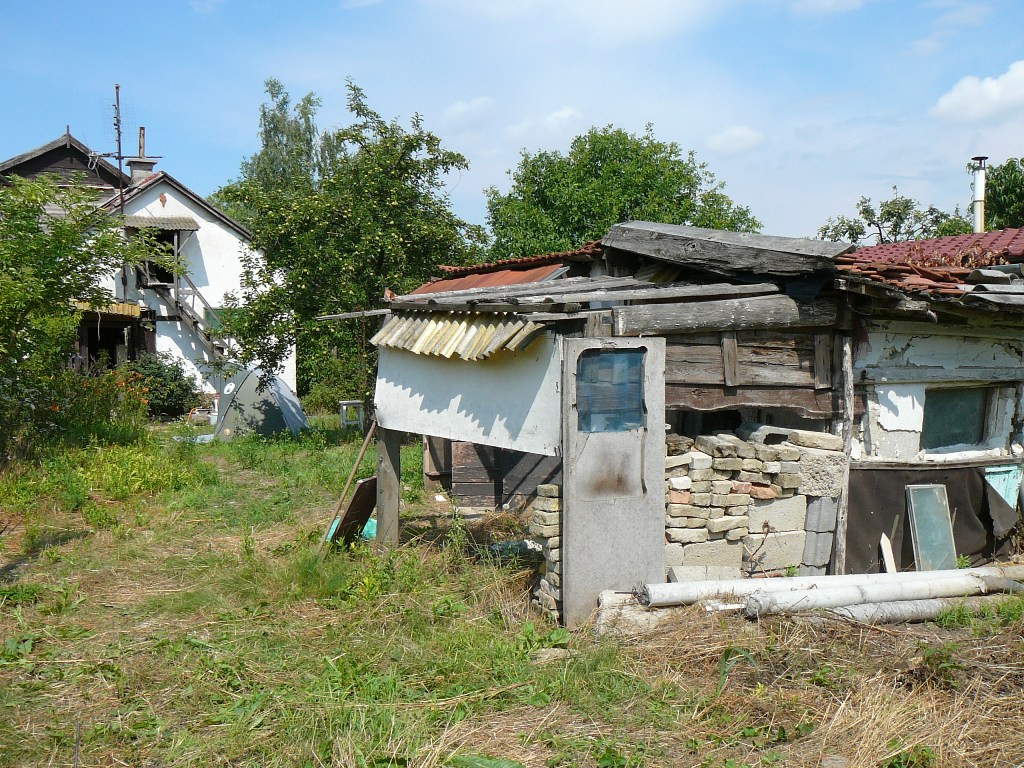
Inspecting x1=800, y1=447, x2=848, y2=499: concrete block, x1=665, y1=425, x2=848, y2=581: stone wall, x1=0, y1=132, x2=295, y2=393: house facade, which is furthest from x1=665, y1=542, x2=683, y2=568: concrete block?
x1=0, y1=132, x2=295, y2=393: house facade

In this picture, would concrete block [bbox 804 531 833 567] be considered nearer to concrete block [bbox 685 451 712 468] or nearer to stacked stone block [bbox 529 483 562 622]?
concrete block [bbox 685 451 712 468]

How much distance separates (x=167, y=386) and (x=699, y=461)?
16916mm

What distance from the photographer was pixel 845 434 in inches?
262

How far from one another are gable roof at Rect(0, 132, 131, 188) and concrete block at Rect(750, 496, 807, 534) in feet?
77.8

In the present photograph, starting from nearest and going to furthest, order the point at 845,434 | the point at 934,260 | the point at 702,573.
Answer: the point at 702,573, the point at 845,434, the point at 934,260

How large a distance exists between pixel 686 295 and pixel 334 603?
348cm

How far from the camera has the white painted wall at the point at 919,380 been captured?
682 cm

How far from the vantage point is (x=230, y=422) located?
15.6m

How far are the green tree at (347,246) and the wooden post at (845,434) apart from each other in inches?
347

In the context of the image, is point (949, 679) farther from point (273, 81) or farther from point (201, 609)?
point (273, 81)

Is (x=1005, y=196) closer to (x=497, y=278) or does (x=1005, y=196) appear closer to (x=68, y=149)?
(x=497, y=278)

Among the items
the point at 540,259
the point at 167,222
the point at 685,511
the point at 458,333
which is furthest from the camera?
the point at 167,222

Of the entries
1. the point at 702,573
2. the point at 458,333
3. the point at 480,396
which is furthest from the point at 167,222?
the point at 702,573

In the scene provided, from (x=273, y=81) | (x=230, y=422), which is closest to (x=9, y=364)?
(x=230, y=422)
